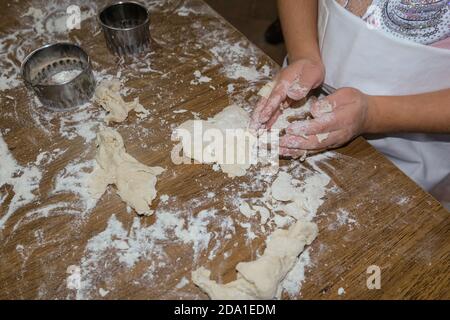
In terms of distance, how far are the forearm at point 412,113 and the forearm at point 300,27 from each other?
1.01 ft

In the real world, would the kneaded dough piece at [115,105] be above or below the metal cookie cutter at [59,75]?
below

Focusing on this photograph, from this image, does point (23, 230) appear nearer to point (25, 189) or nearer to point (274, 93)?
point (25, 189)

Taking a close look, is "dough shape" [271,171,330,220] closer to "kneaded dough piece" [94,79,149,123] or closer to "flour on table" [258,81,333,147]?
"flour on table" [258,81,333,147]

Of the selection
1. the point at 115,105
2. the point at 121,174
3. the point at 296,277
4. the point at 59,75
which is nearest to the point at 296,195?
the point at 296,277

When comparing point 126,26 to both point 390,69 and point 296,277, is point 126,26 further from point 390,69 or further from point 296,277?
point 296,277

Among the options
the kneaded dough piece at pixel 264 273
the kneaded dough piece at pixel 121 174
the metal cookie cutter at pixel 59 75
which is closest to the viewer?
the kneaded dough piece at pixel 264 273

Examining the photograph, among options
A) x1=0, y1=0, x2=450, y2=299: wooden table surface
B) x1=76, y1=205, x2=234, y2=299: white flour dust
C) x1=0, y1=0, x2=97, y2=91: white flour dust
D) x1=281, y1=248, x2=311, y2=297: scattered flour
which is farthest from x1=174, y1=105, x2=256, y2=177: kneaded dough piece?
x1=0, y1=0, x2=97, y2=91: white flour dust

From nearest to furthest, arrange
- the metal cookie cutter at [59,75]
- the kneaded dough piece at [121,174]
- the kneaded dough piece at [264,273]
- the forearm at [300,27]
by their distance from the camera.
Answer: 1. the kneaded dough piece at [264,273]
2. the kneaded dough piece at [121,174]
3. the metal cookie cutter at [59,75]
4. the forearm at [300,27]

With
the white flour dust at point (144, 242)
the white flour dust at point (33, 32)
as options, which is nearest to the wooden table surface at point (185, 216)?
the white flour dust at point (144, 242)

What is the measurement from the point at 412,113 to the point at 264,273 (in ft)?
2.31

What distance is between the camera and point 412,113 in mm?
1093

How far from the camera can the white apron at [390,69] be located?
1.06 meters

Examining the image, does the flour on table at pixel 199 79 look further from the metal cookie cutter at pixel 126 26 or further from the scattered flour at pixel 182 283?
the scattered flour at pixel 182 283

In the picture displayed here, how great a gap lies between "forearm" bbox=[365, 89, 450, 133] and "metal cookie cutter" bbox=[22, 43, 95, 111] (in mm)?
986
